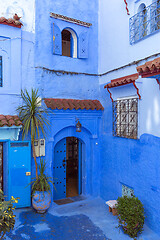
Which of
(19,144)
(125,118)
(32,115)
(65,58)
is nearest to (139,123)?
(125,118)

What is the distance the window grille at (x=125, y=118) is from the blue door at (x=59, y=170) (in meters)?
2.22

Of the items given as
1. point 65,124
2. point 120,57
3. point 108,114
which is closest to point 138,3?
point 120,57

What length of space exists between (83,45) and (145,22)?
9.04ft

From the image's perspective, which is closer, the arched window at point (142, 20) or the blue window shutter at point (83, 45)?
the arched window at point (142, 20)

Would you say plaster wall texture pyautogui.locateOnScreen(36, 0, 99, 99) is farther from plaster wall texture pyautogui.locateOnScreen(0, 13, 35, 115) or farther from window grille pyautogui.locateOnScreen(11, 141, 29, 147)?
window grille pyautogui.locateOnScreen(11, 141, 29, 147)

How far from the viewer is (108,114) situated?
838cm

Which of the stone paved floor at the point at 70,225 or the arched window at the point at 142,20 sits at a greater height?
the arched window at the point at 142,20

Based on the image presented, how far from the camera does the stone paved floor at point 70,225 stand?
586 centimetres

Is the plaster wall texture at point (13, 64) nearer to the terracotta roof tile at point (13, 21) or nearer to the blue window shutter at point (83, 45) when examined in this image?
the terracotta roof tile at point (13, 21)

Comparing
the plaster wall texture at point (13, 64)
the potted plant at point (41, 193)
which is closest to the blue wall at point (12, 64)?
the plaster wall texture at point (13, 64)

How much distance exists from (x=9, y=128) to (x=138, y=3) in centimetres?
556

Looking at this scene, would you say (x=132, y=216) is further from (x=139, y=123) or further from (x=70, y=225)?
(x=139, y=123)

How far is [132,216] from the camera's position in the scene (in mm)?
5816

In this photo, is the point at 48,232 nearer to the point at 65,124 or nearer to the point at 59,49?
the point at 65,124
